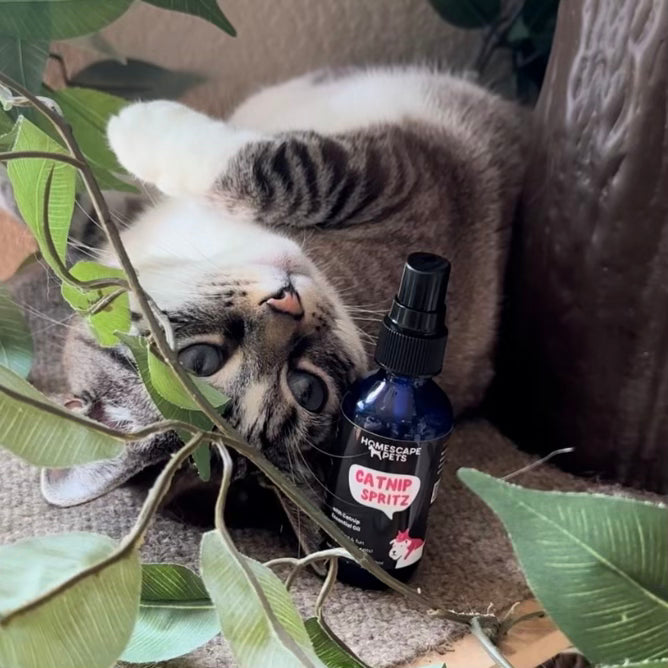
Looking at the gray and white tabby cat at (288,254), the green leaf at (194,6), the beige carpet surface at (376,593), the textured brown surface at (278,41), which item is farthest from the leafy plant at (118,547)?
the textured brown surface at (278,41)

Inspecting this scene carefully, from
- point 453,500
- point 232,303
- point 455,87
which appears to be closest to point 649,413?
point 453,500

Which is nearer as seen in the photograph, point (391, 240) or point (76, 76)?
point (391, 240)

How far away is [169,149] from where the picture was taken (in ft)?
3.12

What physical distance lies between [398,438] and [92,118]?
57 centimetres

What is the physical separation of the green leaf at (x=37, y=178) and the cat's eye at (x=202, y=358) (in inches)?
11.1

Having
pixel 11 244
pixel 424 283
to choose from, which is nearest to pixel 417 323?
pixel 424 283

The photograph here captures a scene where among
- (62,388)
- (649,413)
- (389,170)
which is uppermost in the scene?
(389,170)

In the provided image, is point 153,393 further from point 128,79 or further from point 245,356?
point 128,79

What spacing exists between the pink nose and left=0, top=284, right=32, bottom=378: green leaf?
25 centimetres

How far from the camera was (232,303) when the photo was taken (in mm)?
886

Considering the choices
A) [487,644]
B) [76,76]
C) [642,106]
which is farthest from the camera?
[76,76]

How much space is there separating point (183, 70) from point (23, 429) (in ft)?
3.27

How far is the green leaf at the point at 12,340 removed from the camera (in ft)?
2.49

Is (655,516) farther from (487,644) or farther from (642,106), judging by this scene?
(642,106)
